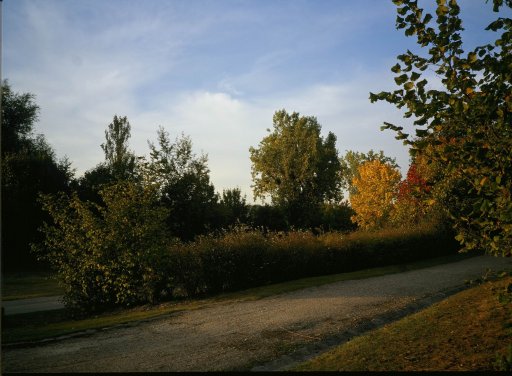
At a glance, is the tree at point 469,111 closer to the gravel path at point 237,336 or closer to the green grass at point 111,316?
the gravel path at point 237,336

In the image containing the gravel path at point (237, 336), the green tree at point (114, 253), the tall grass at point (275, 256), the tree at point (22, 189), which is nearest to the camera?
the gravel path at point (237, 336)

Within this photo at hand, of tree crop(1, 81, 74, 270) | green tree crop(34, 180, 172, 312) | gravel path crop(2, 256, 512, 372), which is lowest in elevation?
gravel path crop(2, 256, 512, 372)

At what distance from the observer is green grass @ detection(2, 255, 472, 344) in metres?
9.62

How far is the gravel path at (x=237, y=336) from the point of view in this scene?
6410mm

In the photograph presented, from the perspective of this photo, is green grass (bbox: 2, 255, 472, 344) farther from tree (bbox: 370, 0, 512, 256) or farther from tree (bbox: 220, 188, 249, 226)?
tree (bbox: 220, 188, 249, 226)

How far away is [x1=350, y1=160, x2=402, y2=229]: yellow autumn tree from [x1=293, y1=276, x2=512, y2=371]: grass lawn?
85.5 ft

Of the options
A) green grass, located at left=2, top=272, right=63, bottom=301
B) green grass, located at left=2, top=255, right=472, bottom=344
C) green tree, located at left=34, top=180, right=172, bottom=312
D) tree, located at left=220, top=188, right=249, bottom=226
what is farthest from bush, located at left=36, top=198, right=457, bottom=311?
tree, located at left=220, top=188, right=249, bottom=226

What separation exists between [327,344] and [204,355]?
2.18 meters

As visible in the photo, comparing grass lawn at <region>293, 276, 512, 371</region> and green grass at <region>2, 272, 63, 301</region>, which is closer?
grass lawn at <region>293, 276, 512, 371</region>

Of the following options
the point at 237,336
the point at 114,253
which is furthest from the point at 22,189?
the point at 237,336

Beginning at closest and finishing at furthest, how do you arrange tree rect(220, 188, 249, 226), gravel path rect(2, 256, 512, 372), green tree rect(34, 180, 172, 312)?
gravel path rect(2, 256, 512, 372) < green tree rect(34, 180, 172, 312) < tree rect(220, 188, 249, 226)

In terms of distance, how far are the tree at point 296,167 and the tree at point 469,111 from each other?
158ft

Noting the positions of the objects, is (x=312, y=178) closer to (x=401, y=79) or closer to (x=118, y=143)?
(x=118, y=143)

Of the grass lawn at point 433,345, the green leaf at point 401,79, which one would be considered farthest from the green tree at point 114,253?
the green leaf at point 401,79
